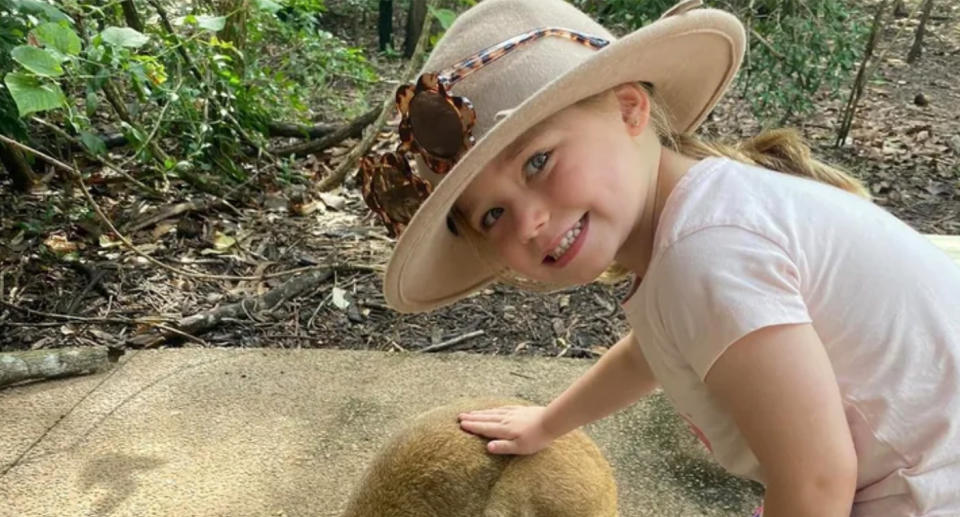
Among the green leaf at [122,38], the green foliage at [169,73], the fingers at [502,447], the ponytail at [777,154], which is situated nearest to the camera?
the ponytail at [777,154]

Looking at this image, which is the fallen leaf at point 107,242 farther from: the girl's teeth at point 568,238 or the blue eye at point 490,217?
the girl's teeth at point 568,238

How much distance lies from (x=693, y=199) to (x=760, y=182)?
0.38 ft

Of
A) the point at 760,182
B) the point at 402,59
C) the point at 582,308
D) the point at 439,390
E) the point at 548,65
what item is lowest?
the point at 402,59

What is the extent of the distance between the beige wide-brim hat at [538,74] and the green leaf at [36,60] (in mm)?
1231

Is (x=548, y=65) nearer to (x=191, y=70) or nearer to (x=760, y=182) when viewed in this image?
(x=760, y=182)

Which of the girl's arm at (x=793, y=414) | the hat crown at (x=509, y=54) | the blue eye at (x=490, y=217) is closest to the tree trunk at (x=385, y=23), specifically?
the hat crown at (x=509, y=54)

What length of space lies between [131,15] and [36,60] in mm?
1609

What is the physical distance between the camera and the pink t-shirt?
1.09 m

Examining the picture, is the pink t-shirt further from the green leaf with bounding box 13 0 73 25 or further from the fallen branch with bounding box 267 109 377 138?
the fallen branch with bounding box 267 109 377 138

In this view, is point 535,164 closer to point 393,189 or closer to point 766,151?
point 393,189

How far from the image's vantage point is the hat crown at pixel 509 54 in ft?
3.78

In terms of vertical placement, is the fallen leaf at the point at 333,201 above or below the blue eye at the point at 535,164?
below

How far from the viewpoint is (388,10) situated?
7.69 meters

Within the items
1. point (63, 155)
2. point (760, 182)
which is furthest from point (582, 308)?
point (63, 155)
